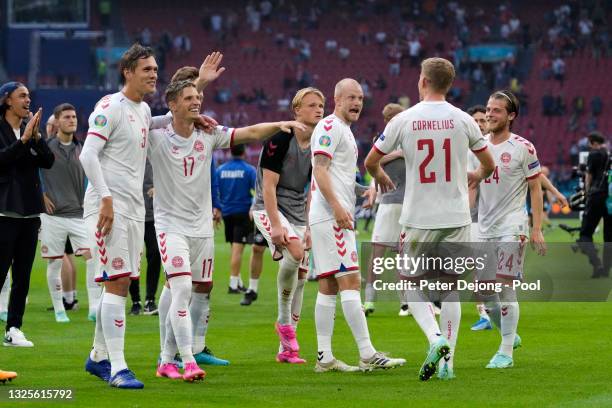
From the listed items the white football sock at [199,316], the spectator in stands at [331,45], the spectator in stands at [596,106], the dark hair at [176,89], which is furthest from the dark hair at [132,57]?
the spectator in stands at [331,45]

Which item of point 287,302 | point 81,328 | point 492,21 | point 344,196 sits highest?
point 492,21

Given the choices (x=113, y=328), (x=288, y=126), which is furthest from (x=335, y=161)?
(x=113, y=328)

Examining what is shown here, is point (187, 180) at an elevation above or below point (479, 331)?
above

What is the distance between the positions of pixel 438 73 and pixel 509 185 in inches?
68.0

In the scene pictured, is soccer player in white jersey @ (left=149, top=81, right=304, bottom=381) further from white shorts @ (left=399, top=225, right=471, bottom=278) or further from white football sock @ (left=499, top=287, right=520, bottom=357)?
white football sock @ (left=499, top=287, right=520, bottom=357)

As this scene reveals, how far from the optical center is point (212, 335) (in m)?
11.9

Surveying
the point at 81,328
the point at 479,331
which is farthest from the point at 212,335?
the point at 479,331

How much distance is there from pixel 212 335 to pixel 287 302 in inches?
81.6

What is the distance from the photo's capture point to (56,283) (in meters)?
13.5

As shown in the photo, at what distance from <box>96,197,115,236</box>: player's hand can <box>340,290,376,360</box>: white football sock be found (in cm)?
190

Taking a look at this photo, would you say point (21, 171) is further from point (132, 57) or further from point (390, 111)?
point (390, 111)

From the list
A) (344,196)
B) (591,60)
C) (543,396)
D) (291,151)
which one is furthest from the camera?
(591,60)

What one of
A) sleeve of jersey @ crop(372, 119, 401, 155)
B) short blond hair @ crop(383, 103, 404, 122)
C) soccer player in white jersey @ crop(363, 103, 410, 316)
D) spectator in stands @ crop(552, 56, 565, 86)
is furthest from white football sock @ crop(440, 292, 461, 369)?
spectator in stands @ crop(552, 56, 565, 86)

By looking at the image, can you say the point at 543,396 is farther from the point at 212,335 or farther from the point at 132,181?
the point at 212,335
